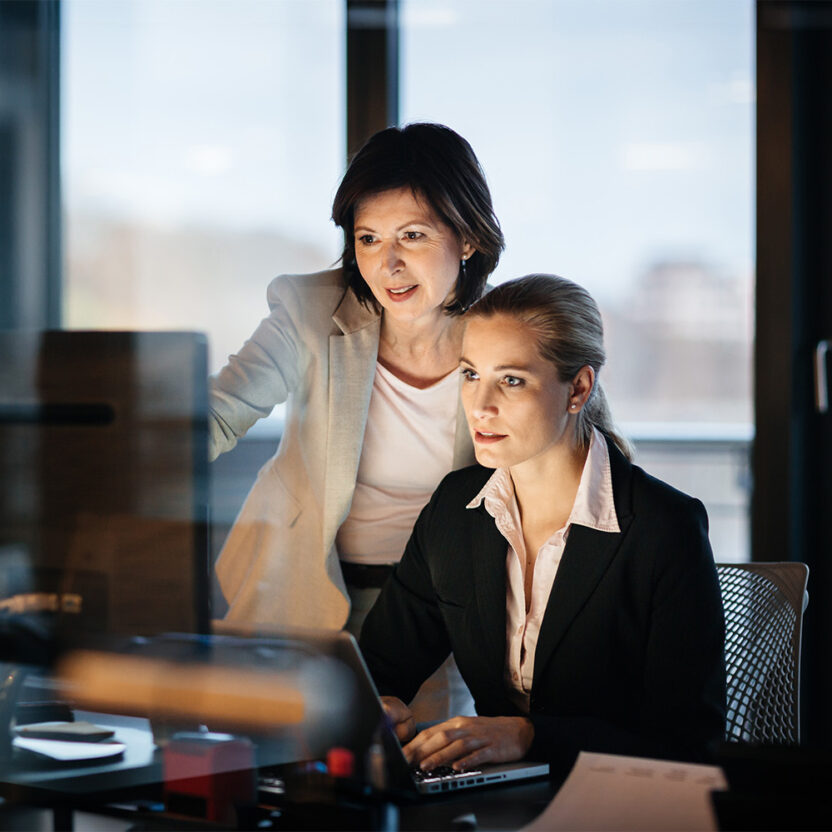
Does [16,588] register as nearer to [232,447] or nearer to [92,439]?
[92,439]

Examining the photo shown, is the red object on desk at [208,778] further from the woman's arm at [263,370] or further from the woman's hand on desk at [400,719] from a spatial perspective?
the woman's arm at [263,370]

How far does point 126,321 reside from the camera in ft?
8.50

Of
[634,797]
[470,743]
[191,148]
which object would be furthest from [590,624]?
[191,148]

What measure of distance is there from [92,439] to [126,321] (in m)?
1.63

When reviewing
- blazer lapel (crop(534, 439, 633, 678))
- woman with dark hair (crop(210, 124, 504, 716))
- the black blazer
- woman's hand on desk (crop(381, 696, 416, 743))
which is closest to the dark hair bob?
woman with dark hair (crop(210, 124, 504, 716))

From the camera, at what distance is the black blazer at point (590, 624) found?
1281mm

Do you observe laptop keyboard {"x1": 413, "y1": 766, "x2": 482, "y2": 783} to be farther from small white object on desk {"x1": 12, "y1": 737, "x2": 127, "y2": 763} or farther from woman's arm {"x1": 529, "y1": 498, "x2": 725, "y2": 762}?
small white object on desk {"x1": 12, "y1": 737, "x2": 127, "y2": 763}

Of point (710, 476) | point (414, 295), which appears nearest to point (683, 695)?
point (414, 295)

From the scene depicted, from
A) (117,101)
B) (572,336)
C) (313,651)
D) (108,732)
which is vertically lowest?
(108,732)

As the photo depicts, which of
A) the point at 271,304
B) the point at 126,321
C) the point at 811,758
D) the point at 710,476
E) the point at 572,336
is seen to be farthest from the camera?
the point at 710,476

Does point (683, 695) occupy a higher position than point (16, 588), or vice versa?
point (16, 588)

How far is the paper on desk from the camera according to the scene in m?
0.97

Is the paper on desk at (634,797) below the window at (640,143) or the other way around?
below

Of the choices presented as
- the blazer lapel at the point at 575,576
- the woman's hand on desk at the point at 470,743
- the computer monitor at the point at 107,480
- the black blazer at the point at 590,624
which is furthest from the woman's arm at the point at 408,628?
the computer monitor at the point at 107,480
